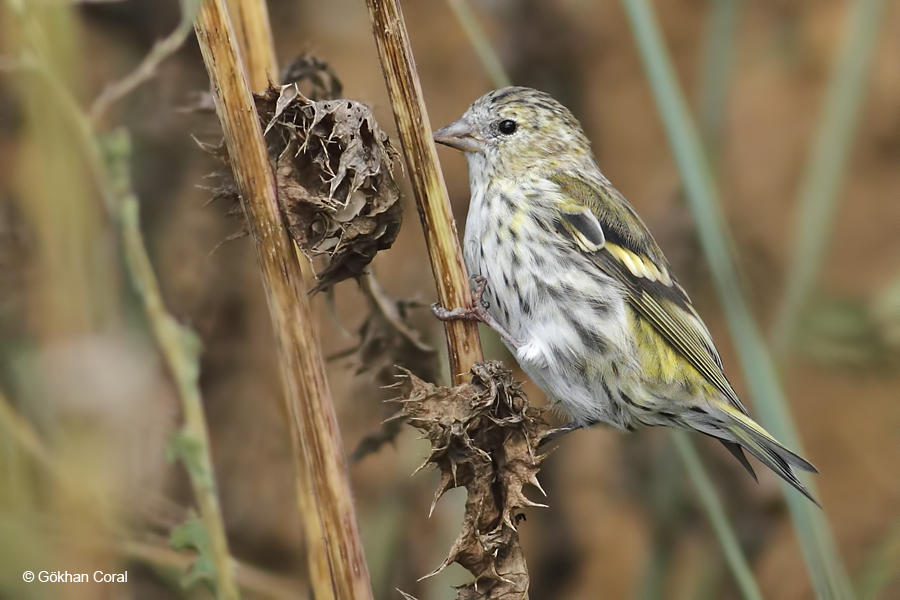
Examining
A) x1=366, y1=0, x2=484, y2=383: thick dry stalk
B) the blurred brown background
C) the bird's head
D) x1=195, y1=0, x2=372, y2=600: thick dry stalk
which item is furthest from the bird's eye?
x1=195, y1=0, x2=372, y2=600: thick dry stalk

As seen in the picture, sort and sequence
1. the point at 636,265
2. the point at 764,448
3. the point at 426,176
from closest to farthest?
1. the point at 426,176
2. the point at 764,448
3. the point at 636,265

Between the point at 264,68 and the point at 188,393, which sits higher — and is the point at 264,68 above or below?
above

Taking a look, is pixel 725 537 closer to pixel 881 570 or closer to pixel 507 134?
pixel 881 570

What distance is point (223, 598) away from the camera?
6.72ft

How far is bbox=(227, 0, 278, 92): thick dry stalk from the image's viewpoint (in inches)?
80.7

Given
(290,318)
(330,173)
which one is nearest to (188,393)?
(290,318)

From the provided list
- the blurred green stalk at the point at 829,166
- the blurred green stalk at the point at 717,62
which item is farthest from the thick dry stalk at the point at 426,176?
the blurred green stalk at the point at 717,62

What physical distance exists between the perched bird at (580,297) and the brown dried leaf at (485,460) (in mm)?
815

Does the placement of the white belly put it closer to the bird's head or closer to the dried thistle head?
the bird's head

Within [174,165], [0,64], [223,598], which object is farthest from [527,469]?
[174,165]

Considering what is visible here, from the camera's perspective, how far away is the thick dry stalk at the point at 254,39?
2.05m

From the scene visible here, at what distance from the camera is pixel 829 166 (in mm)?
2801

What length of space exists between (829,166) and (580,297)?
97cm

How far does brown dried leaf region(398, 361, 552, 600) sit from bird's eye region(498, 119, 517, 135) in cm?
139
